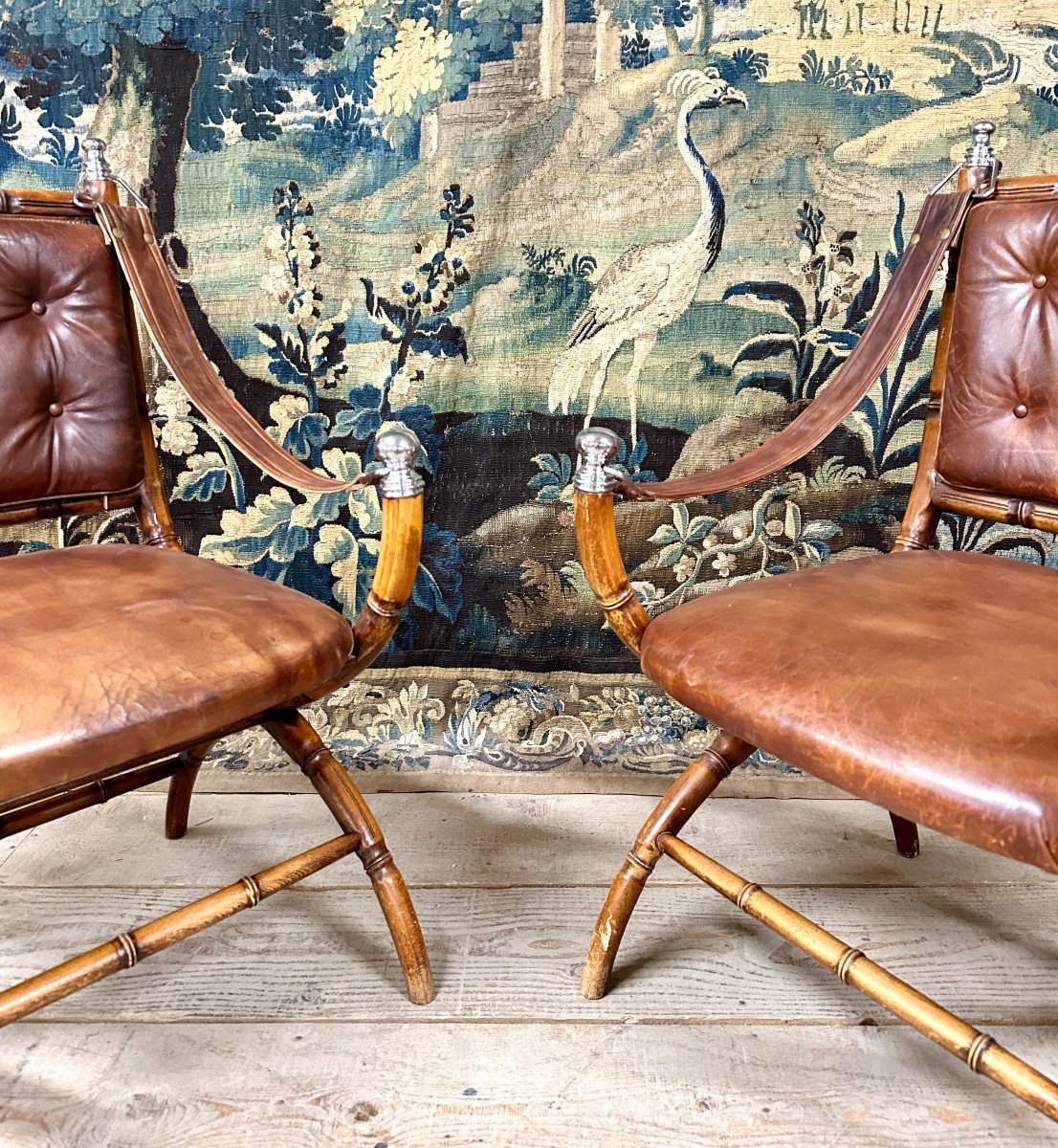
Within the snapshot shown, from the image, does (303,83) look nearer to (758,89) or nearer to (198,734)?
(758,89)

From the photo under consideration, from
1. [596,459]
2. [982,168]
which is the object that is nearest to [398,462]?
[596,459]

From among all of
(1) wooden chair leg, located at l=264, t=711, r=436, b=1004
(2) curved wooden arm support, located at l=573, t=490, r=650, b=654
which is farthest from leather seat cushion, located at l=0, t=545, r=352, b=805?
(2) curved wooden arm support, located at l=573, t=490, r=650, b=654

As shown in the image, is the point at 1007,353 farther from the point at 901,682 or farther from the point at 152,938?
the point at 152,938

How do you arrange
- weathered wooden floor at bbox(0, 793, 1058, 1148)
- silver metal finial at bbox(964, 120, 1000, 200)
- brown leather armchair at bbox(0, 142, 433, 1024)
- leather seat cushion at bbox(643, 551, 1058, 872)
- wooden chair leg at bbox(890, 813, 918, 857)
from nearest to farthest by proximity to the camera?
leather seat cushion at bbox(643, 551, 1058, 872) → brown leather armchair at bbox(0, 142, 433, 1024) → weathered wooden floor at bbox(0, 793, 1058, 1148) → silver metal finial at bbox(964, 120, 1000, 200) → wooden chair leg at bbox(890, 813, 918, 857)

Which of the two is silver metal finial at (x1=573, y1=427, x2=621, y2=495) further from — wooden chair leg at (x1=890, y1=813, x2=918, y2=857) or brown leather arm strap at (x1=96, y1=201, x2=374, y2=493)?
wooden chair leg at (x1=890, y1=813, x2=918, y2=857)

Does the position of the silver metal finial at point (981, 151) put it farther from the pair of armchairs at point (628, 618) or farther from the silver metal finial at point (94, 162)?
the silver metal finial at point (94, 162)

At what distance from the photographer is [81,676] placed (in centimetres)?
85

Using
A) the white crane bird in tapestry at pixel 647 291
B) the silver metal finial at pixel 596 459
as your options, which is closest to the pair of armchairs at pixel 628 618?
the silver metal finial at pixel 596 459

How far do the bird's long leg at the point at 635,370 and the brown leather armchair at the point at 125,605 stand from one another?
2.04 ft

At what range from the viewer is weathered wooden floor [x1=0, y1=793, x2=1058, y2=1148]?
99 cm

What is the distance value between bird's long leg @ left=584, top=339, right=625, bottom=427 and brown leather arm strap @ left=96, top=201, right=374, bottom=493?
1.77 ft

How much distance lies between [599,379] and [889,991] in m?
0.95

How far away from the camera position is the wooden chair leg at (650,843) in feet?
3.55

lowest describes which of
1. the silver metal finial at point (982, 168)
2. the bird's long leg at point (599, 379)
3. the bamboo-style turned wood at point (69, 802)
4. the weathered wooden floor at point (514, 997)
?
the weathered wooden floor at point (514, 997)
